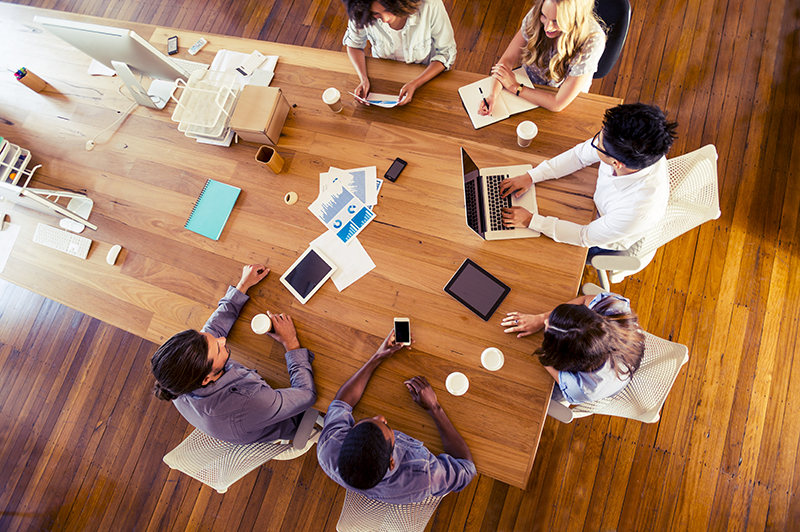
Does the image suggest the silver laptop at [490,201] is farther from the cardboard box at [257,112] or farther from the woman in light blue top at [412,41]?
the cardboard box at [257,112]

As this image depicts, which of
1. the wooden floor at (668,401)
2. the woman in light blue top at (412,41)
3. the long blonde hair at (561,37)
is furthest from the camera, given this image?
the wooden floor at (668,401)

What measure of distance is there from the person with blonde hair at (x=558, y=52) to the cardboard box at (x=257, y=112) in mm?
993

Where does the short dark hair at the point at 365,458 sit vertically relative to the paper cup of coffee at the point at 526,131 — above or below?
below

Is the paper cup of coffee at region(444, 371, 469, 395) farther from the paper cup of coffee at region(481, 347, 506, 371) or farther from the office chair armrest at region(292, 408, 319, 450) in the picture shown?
the office chair armrest at region(292, 408, 319, 450)

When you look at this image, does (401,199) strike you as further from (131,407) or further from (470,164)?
(131,407)

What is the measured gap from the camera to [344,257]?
1723mm

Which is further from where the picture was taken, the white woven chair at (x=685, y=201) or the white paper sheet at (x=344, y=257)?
the white paper sheet at (x=344, y=257)

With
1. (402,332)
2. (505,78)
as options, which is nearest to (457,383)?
(402,332)

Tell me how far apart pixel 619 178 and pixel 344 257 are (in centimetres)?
116

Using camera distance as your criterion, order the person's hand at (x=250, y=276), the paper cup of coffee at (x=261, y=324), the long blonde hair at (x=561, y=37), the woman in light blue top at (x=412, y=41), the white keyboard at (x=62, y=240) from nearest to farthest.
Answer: the long blonde hair at (x=561, y=37) < the paper cup of coffee at (x=261, y=324) < the person's hand at (x=250, y=276) < the woman in light blue top at (x=412, y=41) < the white keyboard at (x=62, y=240)

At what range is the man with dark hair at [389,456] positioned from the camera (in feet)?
4.25

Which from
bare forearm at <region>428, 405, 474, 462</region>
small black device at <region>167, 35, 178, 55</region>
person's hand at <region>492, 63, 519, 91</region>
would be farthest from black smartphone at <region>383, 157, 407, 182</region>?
small black device at <region>167, 35, 178, 55</region>

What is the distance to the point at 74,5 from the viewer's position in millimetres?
3475

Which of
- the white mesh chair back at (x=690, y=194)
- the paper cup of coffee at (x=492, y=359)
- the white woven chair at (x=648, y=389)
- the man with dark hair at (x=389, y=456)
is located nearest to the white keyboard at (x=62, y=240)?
the man with dark hair at (x=389, y=456)
